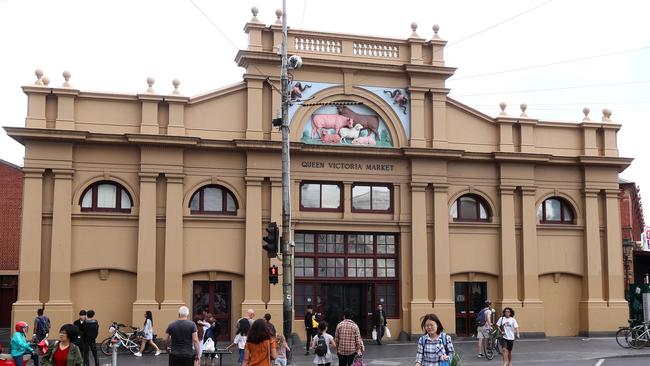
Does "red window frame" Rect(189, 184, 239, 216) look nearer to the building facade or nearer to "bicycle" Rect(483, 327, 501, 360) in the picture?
the building facade

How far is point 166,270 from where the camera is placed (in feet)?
94.5

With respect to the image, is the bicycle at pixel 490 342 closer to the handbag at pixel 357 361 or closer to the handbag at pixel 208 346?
the handbag at pixel 208 346

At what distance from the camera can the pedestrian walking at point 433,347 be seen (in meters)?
11.2

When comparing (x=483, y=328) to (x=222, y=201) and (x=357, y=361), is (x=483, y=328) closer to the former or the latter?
(x=357, y=361)

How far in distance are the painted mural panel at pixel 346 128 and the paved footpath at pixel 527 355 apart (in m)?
7.97

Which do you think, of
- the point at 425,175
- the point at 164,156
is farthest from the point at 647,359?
the point at 164,156

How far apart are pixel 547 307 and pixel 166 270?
15812 mm

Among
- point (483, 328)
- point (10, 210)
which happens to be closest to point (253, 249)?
point (483, 328)

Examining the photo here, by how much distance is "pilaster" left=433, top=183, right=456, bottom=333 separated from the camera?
3130 centimetres

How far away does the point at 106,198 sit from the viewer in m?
29.3

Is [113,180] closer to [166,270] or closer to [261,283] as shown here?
[166,270]

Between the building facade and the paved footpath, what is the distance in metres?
2.53

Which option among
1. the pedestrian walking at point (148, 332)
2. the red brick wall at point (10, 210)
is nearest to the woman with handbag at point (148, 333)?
the pedestrian walking at point (148, 332)

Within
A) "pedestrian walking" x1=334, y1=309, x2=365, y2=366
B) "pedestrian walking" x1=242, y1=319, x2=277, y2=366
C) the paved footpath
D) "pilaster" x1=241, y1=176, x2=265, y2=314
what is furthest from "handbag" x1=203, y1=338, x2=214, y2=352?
"pedestrian walking" x1=242, y1=319, x2=277, y2=366
